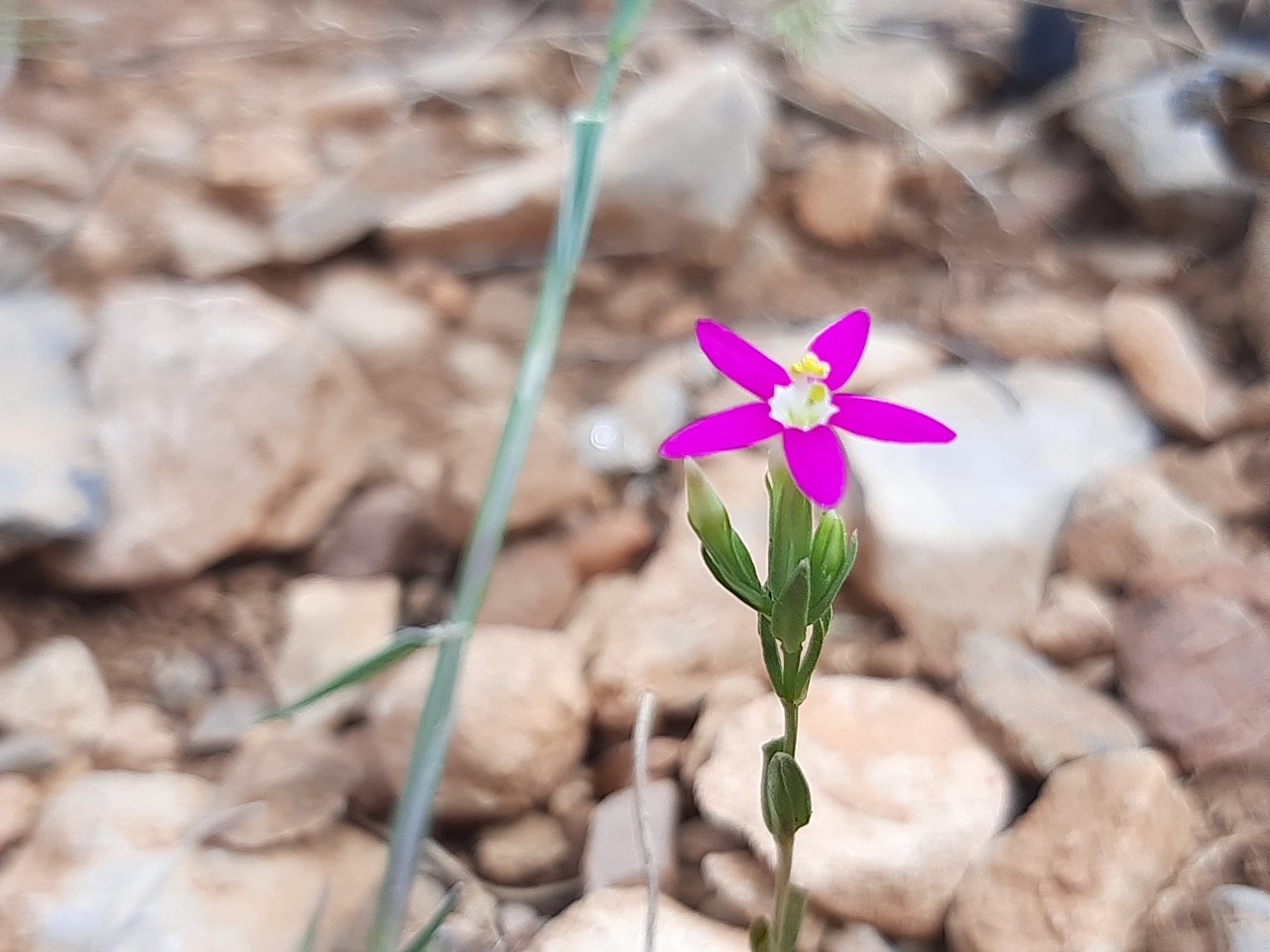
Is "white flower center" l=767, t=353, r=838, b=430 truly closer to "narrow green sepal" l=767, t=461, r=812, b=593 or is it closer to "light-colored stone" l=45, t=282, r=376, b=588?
"narrow green sepal" l=767, t=461, r=812, b=593

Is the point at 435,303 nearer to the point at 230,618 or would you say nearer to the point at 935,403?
the point at 230,618

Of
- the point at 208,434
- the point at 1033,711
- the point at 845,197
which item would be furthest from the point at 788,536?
the point at 845,197

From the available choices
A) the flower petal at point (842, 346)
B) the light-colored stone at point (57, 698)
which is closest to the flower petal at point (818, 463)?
the flower petal at point (842, 346)

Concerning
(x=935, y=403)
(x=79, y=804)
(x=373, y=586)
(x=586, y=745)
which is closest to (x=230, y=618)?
(x=373, y=586)

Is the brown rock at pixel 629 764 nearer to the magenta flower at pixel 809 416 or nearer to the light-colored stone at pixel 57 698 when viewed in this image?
the magenta flower at pixel 809 416

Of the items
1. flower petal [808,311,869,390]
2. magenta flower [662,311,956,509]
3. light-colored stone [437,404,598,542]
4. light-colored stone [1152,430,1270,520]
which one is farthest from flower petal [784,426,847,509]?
light-colored stone [1152,430,1270,520]

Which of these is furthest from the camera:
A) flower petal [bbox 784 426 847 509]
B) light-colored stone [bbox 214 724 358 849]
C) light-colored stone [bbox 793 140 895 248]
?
light-colored stone [bbox 793 140 895 248]
